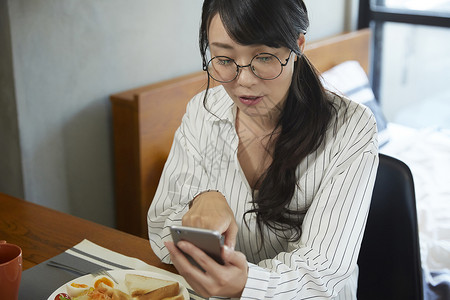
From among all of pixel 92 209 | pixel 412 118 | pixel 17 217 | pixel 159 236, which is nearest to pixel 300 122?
pixel 159 236

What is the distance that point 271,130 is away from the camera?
128 centimetres

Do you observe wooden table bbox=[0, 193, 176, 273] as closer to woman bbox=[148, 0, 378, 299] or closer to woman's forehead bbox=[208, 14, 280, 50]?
woman bbox=[148, 0, 378, 299]

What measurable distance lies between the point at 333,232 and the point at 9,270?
542 millimetres

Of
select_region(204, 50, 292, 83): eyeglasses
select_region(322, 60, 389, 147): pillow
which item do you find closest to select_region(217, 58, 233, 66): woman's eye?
select_region(204, 50, 292, 83): eyeglasses

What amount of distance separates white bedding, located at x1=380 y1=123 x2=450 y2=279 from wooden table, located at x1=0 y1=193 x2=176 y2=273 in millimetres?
1016

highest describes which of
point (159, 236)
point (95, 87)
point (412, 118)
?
point (95, 87)

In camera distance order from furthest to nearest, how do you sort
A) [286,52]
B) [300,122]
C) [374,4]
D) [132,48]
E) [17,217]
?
1. [374,4]
2. [132,48]
3. [17,217]
4. [300,122]
5. [286,52]

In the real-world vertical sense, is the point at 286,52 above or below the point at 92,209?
above

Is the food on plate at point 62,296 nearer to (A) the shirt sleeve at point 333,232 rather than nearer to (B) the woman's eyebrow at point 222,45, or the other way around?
(A) the shirt sleeve at point 333,232

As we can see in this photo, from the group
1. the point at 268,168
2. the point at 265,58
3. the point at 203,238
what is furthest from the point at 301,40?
the point at 203,238

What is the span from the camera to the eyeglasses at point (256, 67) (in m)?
1.07

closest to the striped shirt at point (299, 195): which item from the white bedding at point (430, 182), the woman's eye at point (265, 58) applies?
the woman's eye at point (265, 58)

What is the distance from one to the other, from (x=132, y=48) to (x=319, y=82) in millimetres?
1024

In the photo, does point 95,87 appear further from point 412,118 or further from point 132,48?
point 412,118
